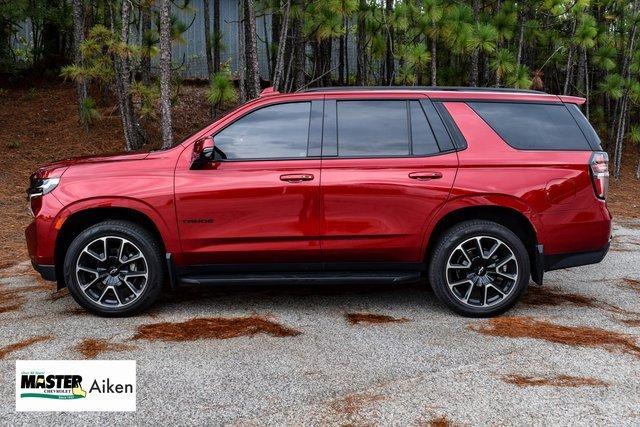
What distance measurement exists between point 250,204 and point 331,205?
0.65 meters

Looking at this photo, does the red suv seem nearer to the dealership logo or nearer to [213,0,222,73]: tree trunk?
the dealership logo

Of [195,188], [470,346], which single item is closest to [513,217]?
[470,346]

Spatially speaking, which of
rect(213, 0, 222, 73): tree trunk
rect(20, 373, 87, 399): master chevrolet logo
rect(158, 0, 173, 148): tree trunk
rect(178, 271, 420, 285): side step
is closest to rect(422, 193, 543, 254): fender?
rect(178, 271, 420, 285): side step

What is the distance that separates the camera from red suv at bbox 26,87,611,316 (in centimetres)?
475

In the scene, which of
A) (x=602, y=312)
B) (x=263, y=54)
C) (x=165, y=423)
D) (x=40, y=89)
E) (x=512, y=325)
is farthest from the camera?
(x=263, y=54)

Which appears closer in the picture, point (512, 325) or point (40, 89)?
point (512, 325)

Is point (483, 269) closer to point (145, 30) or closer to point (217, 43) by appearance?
point (145, 30)

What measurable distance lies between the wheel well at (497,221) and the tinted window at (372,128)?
2.25ft

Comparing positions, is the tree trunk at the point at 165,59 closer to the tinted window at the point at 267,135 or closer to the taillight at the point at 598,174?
the tinted window at the point at 267,135

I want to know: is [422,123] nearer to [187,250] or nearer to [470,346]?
[470,346]

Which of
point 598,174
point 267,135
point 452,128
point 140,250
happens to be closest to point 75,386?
point 140,250

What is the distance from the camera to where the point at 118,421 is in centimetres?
312

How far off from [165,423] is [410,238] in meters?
2.50

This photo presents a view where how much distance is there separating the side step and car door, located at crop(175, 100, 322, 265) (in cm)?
12
